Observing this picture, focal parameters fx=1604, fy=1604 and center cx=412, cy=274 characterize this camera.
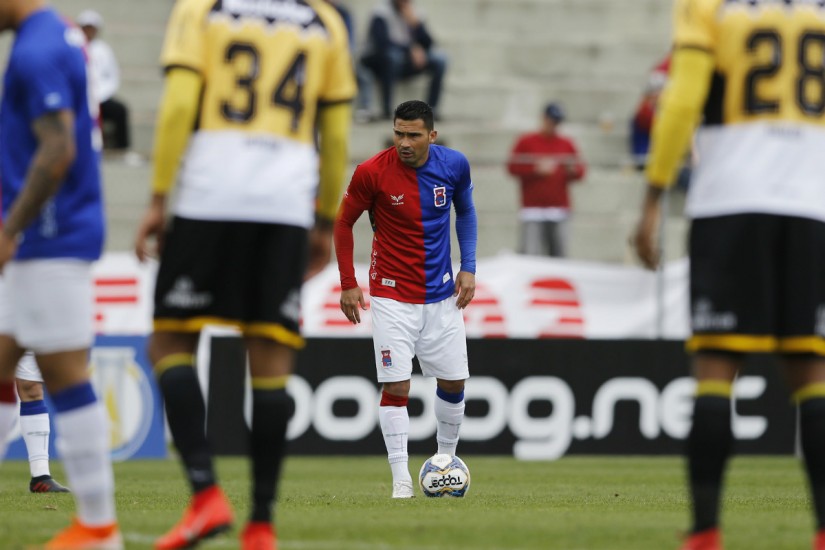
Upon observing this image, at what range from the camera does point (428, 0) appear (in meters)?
23.4

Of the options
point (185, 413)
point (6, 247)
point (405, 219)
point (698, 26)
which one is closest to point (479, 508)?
point (405, 219)

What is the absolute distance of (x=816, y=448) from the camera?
630 cm

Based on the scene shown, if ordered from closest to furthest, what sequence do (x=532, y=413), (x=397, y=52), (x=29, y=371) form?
(x=29, y=371), (x=532, y=413), (x=397, y=52)

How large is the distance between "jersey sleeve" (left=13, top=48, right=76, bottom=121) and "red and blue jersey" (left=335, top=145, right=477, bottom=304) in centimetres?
448

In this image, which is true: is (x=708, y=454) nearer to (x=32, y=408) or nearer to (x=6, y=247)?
(x=6, y=247)

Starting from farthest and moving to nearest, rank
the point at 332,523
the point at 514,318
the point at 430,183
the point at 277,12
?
1. the point at 514,318
2. the point at 430,183
3. the point at 332,523
4. the point at 277,12

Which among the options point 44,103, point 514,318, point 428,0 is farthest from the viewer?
point 428,0

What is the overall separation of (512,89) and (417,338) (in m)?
12.4

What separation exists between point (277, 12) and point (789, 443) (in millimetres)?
11029

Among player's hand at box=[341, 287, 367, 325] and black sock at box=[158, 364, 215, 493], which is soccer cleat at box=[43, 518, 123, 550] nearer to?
black sock at box=[158, 364, 215, 493]

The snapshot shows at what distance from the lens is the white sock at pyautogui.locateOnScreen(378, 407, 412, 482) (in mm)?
10055

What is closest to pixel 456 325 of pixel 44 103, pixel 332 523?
pixel 332 523

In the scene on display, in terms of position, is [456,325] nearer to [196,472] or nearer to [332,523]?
[332,523]

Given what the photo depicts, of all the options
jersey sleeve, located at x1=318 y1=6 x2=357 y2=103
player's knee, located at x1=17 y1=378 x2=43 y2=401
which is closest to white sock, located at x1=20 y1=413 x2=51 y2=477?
player's knee, located at x1=17 y1=378 x2=43 y2=401
